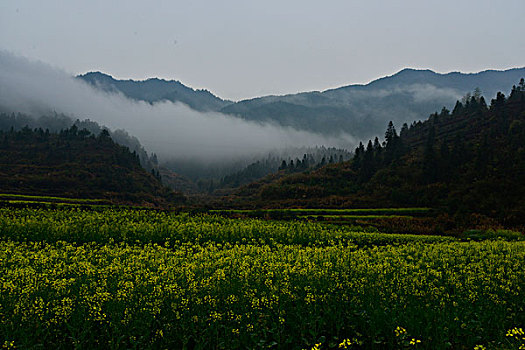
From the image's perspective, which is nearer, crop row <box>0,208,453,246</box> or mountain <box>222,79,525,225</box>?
crop row <box>0,208,453,246</box>

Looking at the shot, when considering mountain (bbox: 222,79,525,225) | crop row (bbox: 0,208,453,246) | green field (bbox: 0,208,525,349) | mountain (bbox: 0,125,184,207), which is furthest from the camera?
mountain (bbox: 0,125,184,207)

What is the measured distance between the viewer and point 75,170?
124125 millimetres

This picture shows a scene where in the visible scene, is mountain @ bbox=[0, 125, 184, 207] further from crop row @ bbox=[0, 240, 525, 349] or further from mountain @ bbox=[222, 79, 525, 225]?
crop row @ bbox=[0, 240, 525, 349]

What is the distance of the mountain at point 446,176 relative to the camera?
5181cm

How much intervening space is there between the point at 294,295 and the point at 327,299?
39.8 inches

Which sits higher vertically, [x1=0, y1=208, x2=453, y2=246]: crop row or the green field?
the green field

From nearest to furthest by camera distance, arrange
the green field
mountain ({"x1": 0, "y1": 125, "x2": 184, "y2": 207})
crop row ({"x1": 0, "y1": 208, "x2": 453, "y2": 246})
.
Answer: the green field
crop row ({"x1": 0, "y1": 208, "x2": 453, "y2": 246})
mountain ({"x1": 0, "y1": 125, "x2": 184, "y2": 207})

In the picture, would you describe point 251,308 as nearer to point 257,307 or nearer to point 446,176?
A: point 257,307

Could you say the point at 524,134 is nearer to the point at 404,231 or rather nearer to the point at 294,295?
the point at 404,231

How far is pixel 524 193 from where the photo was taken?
4794 cm

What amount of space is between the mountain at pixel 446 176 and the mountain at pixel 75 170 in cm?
A: 5264

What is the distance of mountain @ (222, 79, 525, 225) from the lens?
51.8m

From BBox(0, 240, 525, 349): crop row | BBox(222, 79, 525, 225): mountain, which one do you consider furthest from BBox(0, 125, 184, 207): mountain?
BBox(0, 240, 525, 349): crop row

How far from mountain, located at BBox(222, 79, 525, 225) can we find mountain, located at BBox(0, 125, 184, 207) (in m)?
52.6
